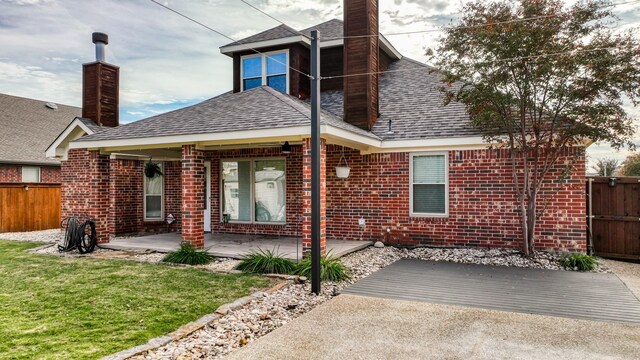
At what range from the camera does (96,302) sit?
530 centimetres

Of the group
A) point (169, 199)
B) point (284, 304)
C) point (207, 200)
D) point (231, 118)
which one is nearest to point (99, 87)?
point (169, 199)

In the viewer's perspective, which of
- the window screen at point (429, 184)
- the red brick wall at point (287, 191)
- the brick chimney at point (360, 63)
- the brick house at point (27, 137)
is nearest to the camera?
the window screen at point (429, 184)

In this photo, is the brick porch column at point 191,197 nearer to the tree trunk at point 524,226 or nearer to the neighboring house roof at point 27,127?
the tree trunk at point 524,226

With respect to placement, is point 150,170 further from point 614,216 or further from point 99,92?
point 614,216

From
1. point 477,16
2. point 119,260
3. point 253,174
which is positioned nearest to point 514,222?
point 477,16

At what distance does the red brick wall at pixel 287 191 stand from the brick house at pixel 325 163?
0.11ft

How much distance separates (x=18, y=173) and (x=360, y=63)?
1611 centimetres

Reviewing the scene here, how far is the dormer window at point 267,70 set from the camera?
12422mm

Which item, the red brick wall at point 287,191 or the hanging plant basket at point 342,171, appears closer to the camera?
the hanging plant basket at point 342,171

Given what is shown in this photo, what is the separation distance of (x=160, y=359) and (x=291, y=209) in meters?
7.55

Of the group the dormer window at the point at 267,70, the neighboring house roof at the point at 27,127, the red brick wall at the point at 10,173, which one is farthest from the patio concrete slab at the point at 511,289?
the neighboring house roof at the point at 27,127

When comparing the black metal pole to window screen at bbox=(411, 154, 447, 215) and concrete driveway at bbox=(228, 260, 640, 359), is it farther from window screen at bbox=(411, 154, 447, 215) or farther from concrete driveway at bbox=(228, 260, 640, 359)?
window screen at bbox=(411, 154, 447, 215)

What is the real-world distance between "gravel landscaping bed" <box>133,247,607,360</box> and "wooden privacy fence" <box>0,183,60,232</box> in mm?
12955

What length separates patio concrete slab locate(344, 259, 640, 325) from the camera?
17.1 feet
